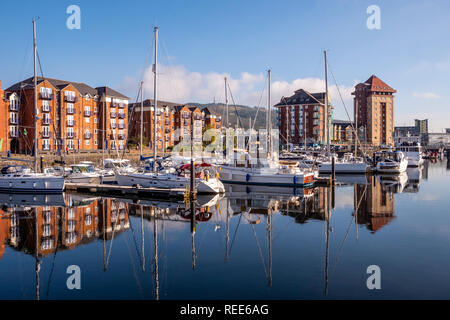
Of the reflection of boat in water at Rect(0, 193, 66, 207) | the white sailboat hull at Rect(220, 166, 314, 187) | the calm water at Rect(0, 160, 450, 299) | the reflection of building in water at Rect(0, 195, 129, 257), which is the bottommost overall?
the calm water at Rect(0, 160, 450, 299)

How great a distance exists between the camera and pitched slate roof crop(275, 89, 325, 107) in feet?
367

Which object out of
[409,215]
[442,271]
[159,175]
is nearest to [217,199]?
[159,175]

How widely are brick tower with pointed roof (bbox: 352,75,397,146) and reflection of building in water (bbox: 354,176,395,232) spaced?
105597mm

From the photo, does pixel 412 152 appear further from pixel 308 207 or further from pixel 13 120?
pixel 13 120

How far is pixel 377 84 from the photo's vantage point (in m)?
136

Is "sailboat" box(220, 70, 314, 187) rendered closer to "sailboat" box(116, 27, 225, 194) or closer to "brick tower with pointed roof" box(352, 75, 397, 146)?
"sailboat" box(116, 27, 225, 194)

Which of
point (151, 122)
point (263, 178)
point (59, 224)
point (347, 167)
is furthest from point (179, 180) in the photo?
point (151, 122)

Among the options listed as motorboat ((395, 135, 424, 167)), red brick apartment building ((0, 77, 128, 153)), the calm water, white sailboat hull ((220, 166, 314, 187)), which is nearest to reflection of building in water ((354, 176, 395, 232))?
the calm water

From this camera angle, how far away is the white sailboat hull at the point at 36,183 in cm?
3209
